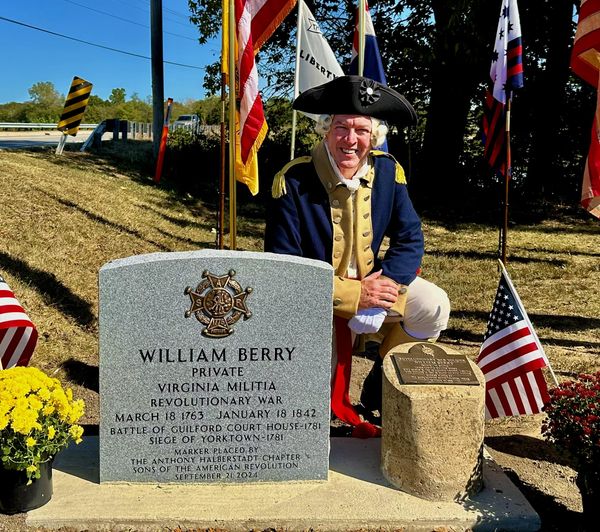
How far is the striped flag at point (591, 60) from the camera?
436 centimetres

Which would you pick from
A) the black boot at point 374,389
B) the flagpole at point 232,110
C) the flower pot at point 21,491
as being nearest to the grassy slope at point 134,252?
the flower pot at point 21,491

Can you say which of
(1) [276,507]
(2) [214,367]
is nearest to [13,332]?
(2) [214,367]

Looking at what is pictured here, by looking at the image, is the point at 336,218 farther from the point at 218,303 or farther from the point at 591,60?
the point at 591,60

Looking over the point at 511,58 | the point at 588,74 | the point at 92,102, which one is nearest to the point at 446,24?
the point at 511,58

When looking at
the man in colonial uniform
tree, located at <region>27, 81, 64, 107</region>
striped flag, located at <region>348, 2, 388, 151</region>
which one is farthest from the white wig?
tree, located at <region>27, 81, 64, 107</region>

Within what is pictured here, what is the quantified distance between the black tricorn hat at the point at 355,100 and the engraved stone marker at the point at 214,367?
34.9 inches

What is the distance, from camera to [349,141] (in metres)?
3.62

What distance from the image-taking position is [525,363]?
4.02m

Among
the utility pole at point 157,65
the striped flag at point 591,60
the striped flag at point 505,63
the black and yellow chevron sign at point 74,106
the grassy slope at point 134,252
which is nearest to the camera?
the striped flag at point 591,60

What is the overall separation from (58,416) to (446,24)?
11.9 meters

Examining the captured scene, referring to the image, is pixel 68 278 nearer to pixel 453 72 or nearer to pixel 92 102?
pixel 453 72

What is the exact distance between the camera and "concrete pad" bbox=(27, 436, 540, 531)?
311 cm

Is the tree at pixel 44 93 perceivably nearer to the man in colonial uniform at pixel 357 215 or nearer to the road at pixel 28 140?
the road at pixel 28 140

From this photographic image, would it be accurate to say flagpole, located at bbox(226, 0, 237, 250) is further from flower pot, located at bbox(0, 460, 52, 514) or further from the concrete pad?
flower pot, located at bbox(0, 460, 52, 514)
